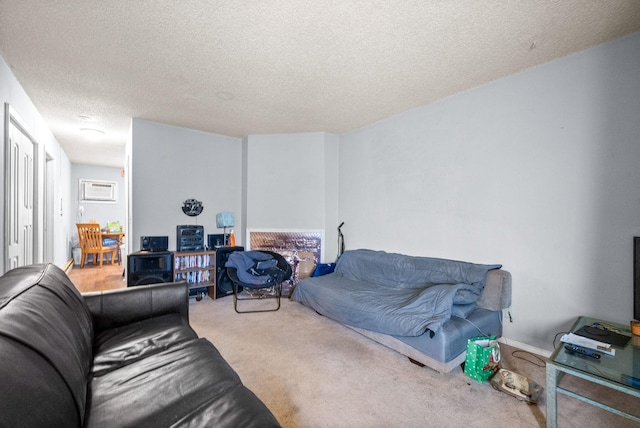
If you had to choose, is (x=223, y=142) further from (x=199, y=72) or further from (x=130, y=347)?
(x=130, y=347)

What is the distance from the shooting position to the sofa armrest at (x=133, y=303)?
1.79 meters

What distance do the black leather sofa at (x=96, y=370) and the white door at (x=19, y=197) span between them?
1.34m

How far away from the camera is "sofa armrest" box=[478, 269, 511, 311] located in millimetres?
2369

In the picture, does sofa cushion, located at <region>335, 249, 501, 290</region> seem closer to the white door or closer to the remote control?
the remote control

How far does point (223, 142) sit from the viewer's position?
443 cm

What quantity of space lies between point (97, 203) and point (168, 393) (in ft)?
26.1

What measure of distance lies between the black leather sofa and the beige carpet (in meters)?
0.66

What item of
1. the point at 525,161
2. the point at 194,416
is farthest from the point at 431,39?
the point at 194,416

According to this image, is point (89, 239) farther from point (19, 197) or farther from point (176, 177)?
point (19, 197)

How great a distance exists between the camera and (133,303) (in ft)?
6.23

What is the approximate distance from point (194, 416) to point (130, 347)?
79cm

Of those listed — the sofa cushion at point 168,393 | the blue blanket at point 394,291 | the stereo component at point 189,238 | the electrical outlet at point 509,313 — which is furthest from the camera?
the stereo component at point 189,238

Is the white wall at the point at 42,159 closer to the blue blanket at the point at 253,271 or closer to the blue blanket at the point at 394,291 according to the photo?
the blue blanket at the point at 253,271

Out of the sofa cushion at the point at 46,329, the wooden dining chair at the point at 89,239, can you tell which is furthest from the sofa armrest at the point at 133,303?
the wooden dining chair at the point at 89,239
